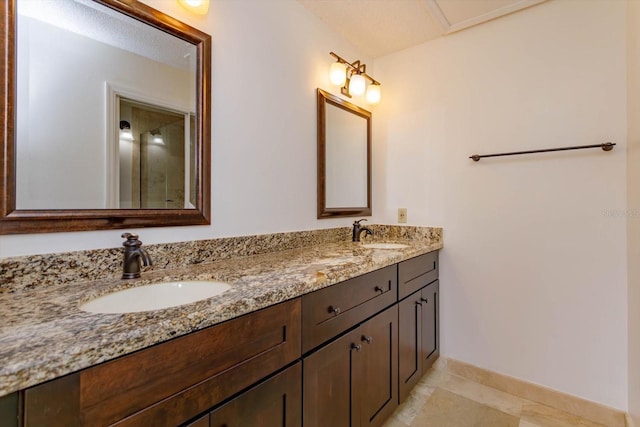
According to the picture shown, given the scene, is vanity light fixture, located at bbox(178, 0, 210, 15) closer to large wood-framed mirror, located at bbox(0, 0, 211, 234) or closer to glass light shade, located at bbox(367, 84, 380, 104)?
large wood-framed mirror, located at bbox(0, 0, 211, 234)

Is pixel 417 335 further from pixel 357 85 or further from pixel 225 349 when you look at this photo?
pixel 357 85

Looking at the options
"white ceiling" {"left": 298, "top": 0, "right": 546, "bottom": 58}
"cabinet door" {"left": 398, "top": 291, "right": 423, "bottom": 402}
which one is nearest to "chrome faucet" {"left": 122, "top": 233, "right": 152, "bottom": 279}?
"cabinet door" {"left": 398, "top": 291, "right": 423, "bottom": 402}

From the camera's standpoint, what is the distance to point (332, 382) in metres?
1.08

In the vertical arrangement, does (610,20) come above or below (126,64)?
above

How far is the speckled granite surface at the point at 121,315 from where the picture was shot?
49cm

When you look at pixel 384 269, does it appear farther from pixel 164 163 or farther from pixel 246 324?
pixel 164 163

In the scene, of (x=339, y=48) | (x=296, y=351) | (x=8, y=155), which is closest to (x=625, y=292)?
(x=296, y=351)

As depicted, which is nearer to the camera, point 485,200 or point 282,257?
point 282,257

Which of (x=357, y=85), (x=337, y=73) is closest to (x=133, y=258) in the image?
(x=337, y=73)

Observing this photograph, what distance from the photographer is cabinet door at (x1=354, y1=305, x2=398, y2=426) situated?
1265 millimetres

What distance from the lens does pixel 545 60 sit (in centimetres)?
171

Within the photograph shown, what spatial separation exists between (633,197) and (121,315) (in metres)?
2.09

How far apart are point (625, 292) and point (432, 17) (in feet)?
6.11

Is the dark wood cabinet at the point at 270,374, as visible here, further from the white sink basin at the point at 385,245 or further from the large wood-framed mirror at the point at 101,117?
the large wood-framed mirror at the point at 101,117
